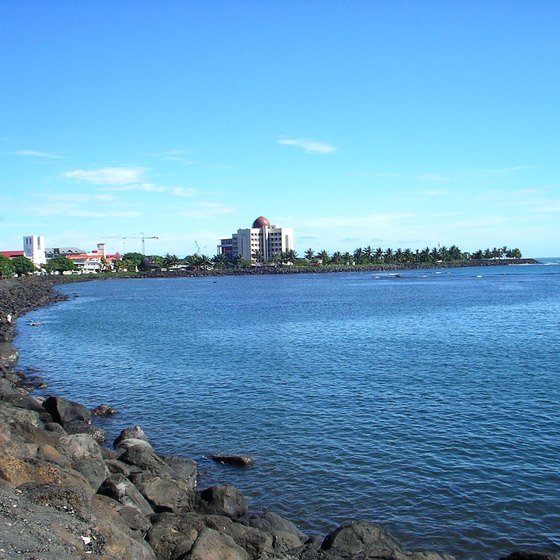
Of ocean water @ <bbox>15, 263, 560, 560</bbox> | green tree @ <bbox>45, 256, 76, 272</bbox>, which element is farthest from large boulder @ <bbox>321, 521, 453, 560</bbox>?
green tree @ <bbox>45, 256, 76, 272</bbox>

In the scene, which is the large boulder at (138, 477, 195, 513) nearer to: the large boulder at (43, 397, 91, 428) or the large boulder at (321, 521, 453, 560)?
the large boulder at (321, 521, 453, 560)

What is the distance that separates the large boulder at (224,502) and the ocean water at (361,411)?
1236 mm

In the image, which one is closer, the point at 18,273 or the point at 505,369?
the point at 505,369

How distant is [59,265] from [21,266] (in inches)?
1039

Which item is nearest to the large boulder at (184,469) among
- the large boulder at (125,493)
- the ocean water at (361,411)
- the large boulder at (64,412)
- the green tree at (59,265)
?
the ocean water at (361,411)

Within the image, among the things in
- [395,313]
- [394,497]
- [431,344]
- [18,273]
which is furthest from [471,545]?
[18,273]

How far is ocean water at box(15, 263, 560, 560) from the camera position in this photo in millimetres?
15391

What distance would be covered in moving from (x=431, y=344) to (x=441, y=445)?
71.6 ft

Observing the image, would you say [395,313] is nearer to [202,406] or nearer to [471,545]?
[202,406]

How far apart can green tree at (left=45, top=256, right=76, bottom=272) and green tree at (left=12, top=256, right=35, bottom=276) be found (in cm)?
1823

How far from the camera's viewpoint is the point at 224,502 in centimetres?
1438

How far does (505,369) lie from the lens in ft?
103

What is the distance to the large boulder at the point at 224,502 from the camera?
563 inches

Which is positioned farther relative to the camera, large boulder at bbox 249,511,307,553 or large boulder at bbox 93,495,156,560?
large boulder at bbox 249,511,307,553
